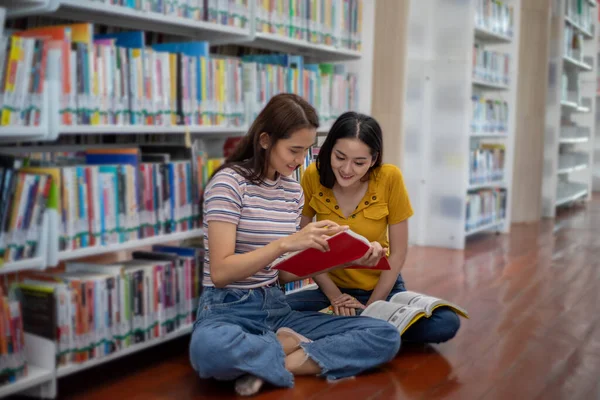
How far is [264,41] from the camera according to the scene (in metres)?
3.11

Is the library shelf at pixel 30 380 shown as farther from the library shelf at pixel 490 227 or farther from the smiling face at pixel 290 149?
the library shelf at pixel 490 227

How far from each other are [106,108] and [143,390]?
88 cm

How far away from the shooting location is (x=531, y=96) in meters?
6.13

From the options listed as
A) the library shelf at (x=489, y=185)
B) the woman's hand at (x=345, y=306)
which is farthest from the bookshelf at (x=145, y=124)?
the library shelf at (x=489, y=185)

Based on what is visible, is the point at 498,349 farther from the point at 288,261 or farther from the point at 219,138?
the point at 219,138

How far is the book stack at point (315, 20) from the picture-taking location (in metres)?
2.87

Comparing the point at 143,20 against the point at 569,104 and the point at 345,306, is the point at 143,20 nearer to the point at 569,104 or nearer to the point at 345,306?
the point at 345,306

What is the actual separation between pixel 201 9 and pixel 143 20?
8.5 inches

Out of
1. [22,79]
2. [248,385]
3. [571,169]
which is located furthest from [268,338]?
[571,169]

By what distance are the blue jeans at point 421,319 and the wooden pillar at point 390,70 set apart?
210 cm

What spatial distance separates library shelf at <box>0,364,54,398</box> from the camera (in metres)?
1.83

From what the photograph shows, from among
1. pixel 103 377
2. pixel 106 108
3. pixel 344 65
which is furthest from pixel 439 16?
pixel 103 377

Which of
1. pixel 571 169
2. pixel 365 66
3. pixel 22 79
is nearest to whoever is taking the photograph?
pixel 22 79

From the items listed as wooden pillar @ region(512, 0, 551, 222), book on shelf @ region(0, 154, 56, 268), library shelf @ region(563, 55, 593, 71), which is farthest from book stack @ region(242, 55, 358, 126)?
library shelf @ region(563, 55, 593, 71)
